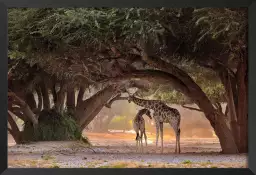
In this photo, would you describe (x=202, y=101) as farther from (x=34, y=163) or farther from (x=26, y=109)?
(x=26, y=109)

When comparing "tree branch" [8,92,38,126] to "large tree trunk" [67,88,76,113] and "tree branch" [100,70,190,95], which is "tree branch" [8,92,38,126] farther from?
"tree branch" [100,70,190,95]

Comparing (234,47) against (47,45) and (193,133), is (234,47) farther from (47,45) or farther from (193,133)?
(47,45)

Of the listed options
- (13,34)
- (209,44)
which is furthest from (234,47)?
(13,34)

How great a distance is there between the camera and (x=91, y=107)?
985 cm

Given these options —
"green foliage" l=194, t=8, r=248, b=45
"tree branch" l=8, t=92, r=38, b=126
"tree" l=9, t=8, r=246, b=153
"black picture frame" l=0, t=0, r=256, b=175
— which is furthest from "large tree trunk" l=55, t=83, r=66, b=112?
"black picture frame" l=0, t=0, r=256, b=175

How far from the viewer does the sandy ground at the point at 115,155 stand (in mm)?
6746

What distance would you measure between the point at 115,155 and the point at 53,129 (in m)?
1.89

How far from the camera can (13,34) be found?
7.63 m

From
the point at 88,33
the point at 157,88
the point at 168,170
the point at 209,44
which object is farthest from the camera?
the point at 157,88

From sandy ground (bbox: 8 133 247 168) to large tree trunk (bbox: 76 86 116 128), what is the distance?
1.80 ft

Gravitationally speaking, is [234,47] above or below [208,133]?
above

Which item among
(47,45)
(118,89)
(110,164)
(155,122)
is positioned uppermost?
(47,45)

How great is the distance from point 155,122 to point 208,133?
2.28 m

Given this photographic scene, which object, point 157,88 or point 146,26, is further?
point 157,88
